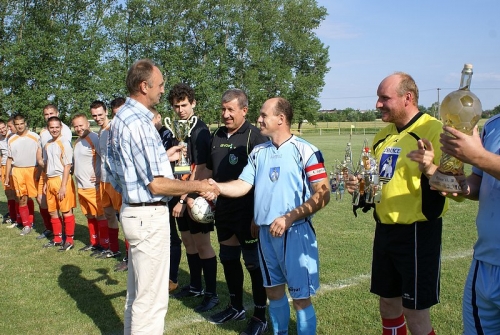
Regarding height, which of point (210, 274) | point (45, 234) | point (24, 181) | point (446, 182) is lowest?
point (45, 234)

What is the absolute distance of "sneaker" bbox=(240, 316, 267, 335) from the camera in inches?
177

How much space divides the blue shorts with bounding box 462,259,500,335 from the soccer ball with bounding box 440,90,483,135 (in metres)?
0.81

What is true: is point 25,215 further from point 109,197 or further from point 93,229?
point 109,197

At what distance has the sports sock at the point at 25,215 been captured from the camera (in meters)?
9.34

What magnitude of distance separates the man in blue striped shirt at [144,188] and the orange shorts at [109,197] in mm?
3521

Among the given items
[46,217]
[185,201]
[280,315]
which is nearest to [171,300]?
[185,201]

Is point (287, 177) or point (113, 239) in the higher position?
point (287, 177)

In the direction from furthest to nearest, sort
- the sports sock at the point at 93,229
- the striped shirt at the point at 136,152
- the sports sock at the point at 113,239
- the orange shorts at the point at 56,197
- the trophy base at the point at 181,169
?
the orange shorts at the point at 56,197
the sports sock at the point at 93,229
the sports sock at the point at 113,239
the trophy base at the point at 181,169
the striped shirt at the point at 136,152

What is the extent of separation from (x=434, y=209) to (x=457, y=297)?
2.33 m

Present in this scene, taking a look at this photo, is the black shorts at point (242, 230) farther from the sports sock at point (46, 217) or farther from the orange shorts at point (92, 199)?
the sports sock at point (46, 217)

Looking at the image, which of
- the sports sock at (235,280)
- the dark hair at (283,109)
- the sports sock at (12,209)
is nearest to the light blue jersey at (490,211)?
the dark hair at (283,109)

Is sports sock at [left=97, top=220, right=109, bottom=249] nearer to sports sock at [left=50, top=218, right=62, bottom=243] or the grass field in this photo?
the grass field

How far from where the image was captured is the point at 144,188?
143 inches

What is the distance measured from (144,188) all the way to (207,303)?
7.16ft
